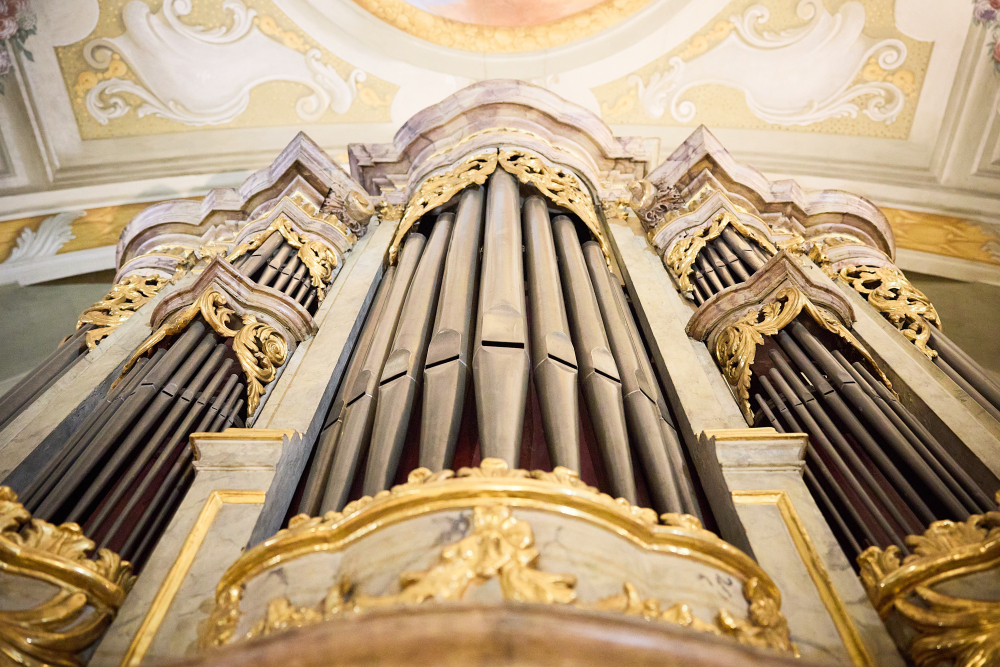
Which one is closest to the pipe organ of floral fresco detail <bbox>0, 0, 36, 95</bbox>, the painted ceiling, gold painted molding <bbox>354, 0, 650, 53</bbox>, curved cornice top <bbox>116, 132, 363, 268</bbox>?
curved cornice top <bbox>116, 132, 363, 268</bbox>

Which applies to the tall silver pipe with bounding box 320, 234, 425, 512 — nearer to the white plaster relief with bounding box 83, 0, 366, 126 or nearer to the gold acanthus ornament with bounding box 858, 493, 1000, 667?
the gold acanthus ornament with bounding box 858, 493, 1000, 667

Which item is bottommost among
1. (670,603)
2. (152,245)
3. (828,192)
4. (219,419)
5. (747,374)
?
(670,603)

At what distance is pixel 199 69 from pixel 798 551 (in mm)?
6878

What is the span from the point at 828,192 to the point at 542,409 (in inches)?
149

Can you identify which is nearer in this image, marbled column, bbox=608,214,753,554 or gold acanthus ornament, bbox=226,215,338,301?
marbled column, bbox=608,214,753,554

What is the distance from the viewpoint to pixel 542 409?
2.33 metres

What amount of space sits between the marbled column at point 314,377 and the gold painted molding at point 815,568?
1.39 m

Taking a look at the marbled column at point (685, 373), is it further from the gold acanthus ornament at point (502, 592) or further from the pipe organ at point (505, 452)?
the gold acanthus ornament at point (502, 592)

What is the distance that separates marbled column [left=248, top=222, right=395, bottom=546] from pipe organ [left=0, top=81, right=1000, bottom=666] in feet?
0.06

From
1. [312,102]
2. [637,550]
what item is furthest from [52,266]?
[637,550]

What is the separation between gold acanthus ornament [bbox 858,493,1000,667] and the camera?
1637 mm

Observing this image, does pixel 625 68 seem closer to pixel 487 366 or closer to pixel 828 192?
pixel 828 192

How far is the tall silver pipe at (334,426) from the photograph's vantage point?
225 cm

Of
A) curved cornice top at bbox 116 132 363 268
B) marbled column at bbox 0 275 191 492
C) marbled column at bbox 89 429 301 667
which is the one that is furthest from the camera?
curved cornice top at bbox 116 132 363 268
